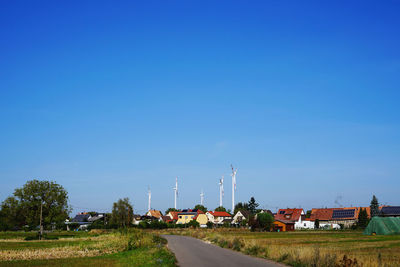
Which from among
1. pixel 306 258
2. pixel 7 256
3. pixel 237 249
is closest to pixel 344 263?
pixel 306 258

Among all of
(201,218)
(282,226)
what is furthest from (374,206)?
(201,218)

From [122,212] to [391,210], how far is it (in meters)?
84.6

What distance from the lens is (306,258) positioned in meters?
23.6

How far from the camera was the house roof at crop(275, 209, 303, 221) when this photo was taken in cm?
13800

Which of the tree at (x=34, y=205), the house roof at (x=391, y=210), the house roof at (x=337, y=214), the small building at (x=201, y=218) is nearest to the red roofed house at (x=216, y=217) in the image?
the small building at (x=201, y=218)

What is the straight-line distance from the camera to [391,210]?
127m

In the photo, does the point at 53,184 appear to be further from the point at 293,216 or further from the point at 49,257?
the point at 293,216

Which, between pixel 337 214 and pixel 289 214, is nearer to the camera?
pixel 337 214

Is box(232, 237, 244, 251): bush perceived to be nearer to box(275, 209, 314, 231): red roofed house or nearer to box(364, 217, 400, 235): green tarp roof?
box(364, 217, 400, 235): green tarp roof

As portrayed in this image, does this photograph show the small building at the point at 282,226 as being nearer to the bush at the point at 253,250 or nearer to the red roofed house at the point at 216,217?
the red roofed house at the point at 216,217

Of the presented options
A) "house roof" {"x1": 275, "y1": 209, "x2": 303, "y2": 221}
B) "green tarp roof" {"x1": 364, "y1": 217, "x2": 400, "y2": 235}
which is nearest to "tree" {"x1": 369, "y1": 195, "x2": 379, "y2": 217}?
"house roof" {"x1": 275, "y1": 209, "x2": 303, "y2": 221}

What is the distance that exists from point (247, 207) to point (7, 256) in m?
166

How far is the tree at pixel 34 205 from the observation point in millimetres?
78188

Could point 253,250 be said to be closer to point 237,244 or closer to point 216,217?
point 237,244
